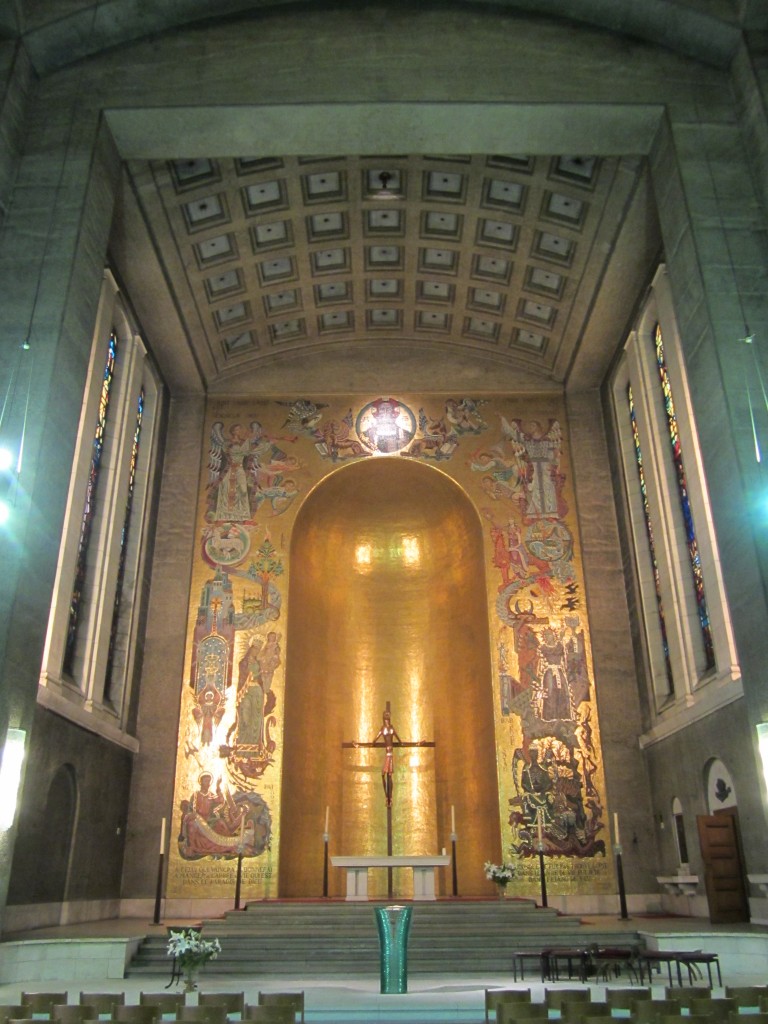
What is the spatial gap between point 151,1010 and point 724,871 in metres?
10.4

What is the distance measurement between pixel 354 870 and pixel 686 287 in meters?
11.1

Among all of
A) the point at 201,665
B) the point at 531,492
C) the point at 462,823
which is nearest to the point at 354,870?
the point at 462,823

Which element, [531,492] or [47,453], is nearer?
[47,453]

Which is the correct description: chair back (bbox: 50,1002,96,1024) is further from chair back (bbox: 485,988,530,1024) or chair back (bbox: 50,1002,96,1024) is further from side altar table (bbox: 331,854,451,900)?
side altar table (bbox: 331,854,451,900)

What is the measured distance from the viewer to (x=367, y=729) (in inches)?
801

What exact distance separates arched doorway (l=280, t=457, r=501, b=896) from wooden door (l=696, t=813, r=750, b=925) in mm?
4870

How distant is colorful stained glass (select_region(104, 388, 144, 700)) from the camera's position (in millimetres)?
17219

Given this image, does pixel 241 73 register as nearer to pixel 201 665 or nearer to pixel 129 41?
pixel 129 41

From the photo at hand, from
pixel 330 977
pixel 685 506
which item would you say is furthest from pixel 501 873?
pixel 685 506

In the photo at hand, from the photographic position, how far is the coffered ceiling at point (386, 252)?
16.0 meters

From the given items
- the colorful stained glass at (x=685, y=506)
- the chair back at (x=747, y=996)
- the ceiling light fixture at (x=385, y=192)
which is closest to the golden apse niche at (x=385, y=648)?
the colorful stained glass at (x=685, y=506)

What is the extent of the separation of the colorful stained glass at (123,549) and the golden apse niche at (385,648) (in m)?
1.65

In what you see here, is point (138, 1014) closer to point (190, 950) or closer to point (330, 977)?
point (190, 950)

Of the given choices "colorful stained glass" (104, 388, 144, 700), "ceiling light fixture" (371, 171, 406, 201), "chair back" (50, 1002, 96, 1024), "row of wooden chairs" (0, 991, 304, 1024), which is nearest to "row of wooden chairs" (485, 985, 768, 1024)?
"row of wooden chairs" (0, 991, 304, 1024)
